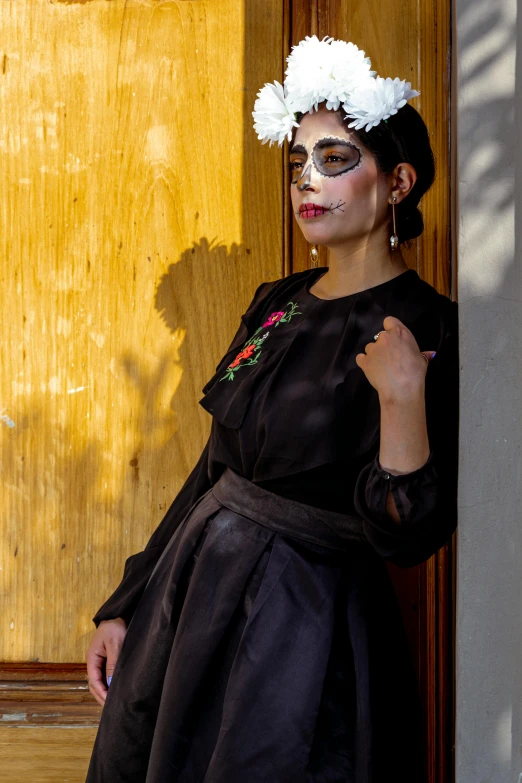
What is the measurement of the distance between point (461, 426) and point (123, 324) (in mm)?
1178

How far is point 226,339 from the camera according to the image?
89.4 inches

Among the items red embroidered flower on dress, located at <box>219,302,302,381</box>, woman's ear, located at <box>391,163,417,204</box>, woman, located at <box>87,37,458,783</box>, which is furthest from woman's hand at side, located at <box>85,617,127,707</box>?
woman's ear, located at <box>391,163,417,204</box>

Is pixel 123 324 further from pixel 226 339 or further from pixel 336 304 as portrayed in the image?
pixel 336 304

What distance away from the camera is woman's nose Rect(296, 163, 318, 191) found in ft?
5.35

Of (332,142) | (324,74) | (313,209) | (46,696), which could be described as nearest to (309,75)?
(324,74)

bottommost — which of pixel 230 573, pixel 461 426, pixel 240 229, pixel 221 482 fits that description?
pixel 230 573

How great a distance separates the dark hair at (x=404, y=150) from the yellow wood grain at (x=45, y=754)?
1434 millimetres

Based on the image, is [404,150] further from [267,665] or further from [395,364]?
[267,665]

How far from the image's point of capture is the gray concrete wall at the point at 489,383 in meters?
1.29

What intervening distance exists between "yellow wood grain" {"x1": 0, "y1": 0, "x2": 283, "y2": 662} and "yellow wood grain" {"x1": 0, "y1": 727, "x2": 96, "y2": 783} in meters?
0.18

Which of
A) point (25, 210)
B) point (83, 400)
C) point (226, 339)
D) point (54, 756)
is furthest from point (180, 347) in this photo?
point (54, 756)

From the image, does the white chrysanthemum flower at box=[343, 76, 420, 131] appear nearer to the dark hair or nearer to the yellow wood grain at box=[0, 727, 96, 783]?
the dark hair

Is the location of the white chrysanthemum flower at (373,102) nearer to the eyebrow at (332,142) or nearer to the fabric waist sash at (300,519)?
the eyebrow at (332,142)

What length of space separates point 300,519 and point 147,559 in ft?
1.38
